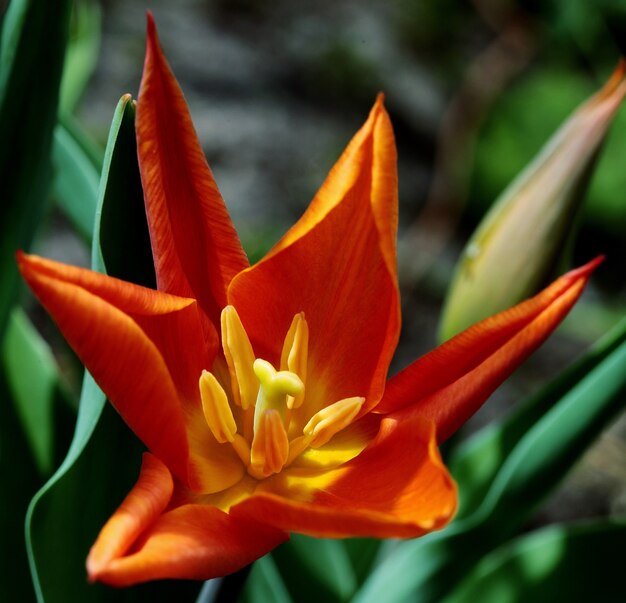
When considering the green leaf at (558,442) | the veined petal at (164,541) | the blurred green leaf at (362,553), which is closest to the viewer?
the veined petal at (164,541)

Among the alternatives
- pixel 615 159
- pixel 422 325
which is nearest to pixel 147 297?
pixel 422 325

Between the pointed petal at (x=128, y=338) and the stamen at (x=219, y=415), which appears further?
the stamen at (x=219, y=415)

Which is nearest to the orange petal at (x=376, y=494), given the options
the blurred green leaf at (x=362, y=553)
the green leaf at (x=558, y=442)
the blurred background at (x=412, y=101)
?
the green leaf at (x=558, y=442)

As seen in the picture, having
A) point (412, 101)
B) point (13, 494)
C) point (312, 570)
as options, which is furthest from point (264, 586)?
point (412, 101)

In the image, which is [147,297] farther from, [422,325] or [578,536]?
[422,325]

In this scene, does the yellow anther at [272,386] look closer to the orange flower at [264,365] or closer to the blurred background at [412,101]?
the orange flower at [264,365]

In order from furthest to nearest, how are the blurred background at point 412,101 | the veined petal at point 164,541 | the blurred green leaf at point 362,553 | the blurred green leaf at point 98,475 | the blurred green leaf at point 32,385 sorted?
the blurred background at point 412,101, the blurred green leaf at point 362,553, the blurred green leaf at point 32,385, the blurred green leaf at point 98,475, the veined petal at point 164,541

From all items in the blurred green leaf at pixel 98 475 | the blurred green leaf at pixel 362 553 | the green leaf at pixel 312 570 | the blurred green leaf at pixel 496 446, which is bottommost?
the blurred green leaf at pixel 362 553

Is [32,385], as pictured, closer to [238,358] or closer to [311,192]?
[238,358]

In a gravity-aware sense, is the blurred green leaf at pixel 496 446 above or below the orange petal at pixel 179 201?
below
